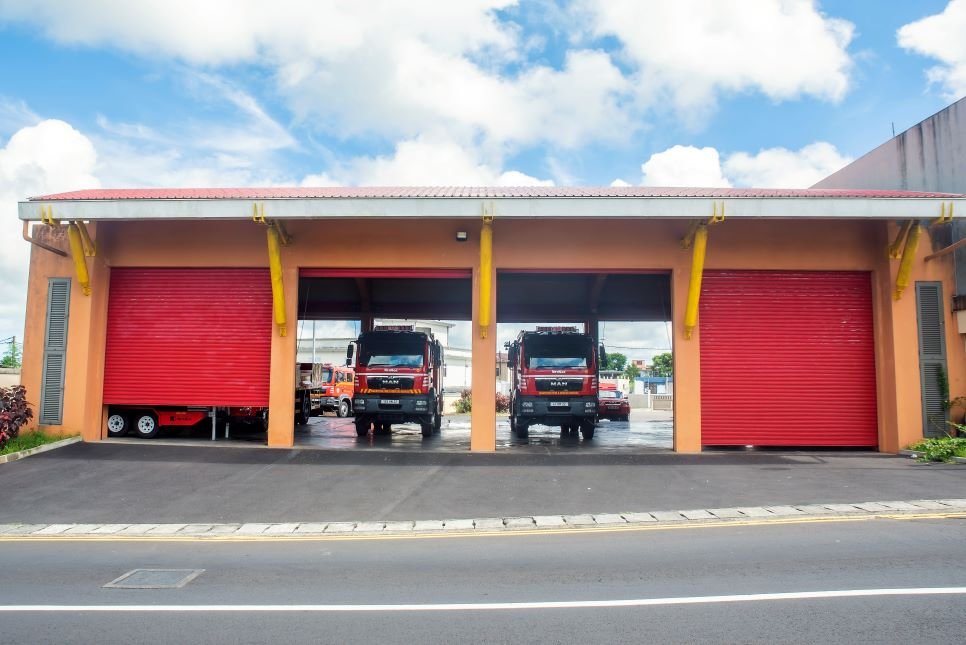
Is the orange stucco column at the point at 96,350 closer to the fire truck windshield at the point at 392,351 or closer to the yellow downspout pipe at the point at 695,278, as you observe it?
the fire truck windshield at the point at 392,351

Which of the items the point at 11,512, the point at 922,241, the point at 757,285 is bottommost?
the point at 11,512

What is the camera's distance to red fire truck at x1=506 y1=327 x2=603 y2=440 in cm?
1733

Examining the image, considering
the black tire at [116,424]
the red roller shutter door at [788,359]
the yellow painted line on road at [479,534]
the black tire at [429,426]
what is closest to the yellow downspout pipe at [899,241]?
the red roller shutter door at [788,359]

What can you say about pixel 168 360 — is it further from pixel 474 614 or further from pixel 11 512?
pixel 474 614

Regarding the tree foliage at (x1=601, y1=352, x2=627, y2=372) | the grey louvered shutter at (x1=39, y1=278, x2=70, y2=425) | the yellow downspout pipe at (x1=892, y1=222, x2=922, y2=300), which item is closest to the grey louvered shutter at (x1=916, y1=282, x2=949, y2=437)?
the yellow downspout pipe at (x1=892, y1=222, x2=922, y2=300)

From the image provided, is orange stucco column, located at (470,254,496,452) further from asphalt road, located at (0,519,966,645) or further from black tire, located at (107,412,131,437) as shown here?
black tire, located at (107,412,131,437)

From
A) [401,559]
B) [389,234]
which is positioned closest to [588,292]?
[389,234]

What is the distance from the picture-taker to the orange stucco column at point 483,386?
13953 mm

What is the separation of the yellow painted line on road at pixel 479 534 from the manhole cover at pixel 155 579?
1.50 m

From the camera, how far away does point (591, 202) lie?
499 inches

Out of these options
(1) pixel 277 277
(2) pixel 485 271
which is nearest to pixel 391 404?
(1) pixel 277 277

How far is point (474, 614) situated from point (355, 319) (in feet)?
69.1

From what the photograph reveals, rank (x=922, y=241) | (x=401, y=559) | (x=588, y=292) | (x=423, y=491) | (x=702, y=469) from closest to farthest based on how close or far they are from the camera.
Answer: (x=401, y=559) < (x=423, y=491) < (x=702, y=469) < (x=922, y=241) < (x=588, y=292)

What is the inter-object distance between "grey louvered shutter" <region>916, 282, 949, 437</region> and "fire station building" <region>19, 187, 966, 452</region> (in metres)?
0.03
